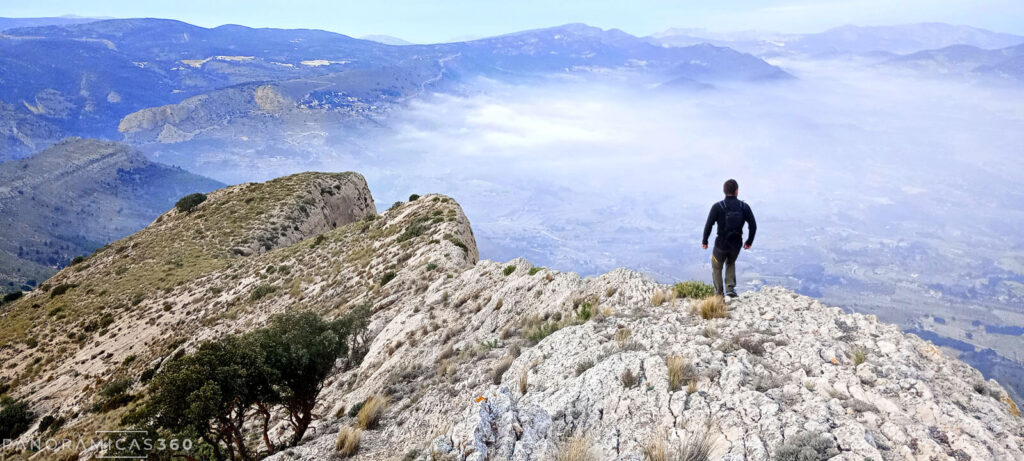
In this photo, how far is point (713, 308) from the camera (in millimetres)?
11648

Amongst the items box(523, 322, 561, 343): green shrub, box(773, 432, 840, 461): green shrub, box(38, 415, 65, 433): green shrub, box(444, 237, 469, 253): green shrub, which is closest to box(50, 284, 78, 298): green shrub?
box(38, 415, 65, 433): green shrub

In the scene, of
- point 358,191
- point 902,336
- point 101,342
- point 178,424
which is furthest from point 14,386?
point 902,336

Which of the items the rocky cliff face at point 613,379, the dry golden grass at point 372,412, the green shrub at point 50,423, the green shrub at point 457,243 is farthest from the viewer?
the green shrub at point 457,243

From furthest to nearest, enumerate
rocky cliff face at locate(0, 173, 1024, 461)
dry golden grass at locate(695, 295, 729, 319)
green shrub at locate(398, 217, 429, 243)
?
green shrub at locate(398, 217, 429, 243) < dry golden grass at locate(695, 295, 729, 319) < rocky cliff face at locate(0, 173, 1024, 461)

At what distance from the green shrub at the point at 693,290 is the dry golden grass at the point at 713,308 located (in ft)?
3.46

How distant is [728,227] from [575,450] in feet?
27.3

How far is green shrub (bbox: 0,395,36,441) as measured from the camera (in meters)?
24.9

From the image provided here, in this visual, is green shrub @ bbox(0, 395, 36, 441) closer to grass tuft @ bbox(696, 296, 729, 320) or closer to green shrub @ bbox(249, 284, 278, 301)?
green shrub @ bbox(249, 284, 278, 301)

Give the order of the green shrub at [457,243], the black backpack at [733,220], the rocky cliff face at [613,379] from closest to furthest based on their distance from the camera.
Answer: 1. the rocky cliff face at [613,379]
2. the black backpack at [733,220]
3. the green shrub at [457,243]

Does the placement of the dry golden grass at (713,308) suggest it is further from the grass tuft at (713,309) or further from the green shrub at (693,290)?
the green shrub at (693,290)

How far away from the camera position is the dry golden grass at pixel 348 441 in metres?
9.38

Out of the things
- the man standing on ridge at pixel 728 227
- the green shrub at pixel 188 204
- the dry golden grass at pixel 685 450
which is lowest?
the green shrub at pixel 188 204

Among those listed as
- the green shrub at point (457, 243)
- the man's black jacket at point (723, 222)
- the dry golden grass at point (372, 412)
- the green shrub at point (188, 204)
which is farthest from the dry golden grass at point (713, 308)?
the green shrub at point (188, 204)

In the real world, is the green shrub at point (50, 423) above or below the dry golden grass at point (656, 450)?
below
